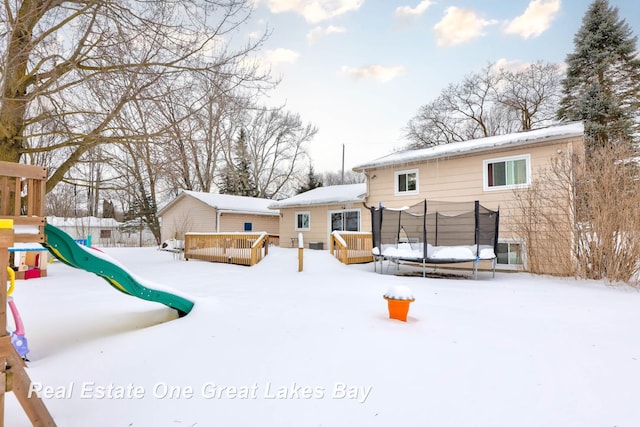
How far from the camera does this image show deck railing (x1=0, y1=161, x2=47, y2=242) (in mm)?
2412

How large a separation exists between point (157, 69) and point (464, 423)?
7.14 meters

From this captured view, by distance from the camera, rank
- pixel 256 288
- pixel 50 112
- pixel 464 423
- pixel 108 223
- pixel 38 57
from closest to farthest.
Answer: pixel 464 423, pixel 38 57, pixel 50 112, pixel 256 288, pixel 108 223

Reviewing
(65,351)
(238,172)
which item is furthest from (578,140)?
(238,172)

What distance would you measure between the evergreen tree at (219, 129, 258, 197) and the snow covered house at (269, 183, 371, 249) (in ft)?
42.5

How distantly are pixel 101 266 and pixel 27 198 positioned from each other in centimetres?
136

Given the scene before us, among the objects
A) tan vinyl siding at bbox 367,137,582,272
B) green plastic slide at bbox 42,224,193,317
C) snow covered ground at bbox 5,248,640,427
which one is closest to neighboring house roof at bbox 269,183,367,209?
tan vinyl siding at bbox 367,137,582,272

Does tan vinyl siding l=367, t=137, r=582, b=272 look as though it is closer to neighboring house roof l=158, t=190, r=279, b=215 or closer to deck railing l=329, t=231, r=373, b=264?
deck railing l=329, t=231, r=373, b=264

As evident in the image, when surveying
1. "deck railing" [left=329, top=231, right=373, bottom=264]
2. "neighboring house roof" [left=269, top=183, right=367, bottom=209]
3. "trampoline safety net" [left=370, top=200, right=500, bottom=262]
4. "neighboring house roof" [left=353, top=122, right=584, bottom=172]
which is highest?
"neighboring house roof" [left=353, top=122, right=584, bottom=172]

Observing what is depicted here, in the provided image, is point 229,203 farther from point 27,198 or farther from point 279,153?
point 27,198

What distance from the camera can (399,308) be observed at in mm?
3998

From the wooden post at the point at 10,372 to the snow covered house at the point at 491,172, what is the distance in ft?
30.8

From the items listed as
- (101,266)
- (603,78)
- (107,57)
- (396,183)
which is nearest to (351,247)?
(396,183)

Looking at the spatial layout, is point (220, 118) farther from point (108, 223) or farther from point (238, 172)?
point (108, 223)

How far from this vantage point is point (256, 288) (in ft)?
21.2
